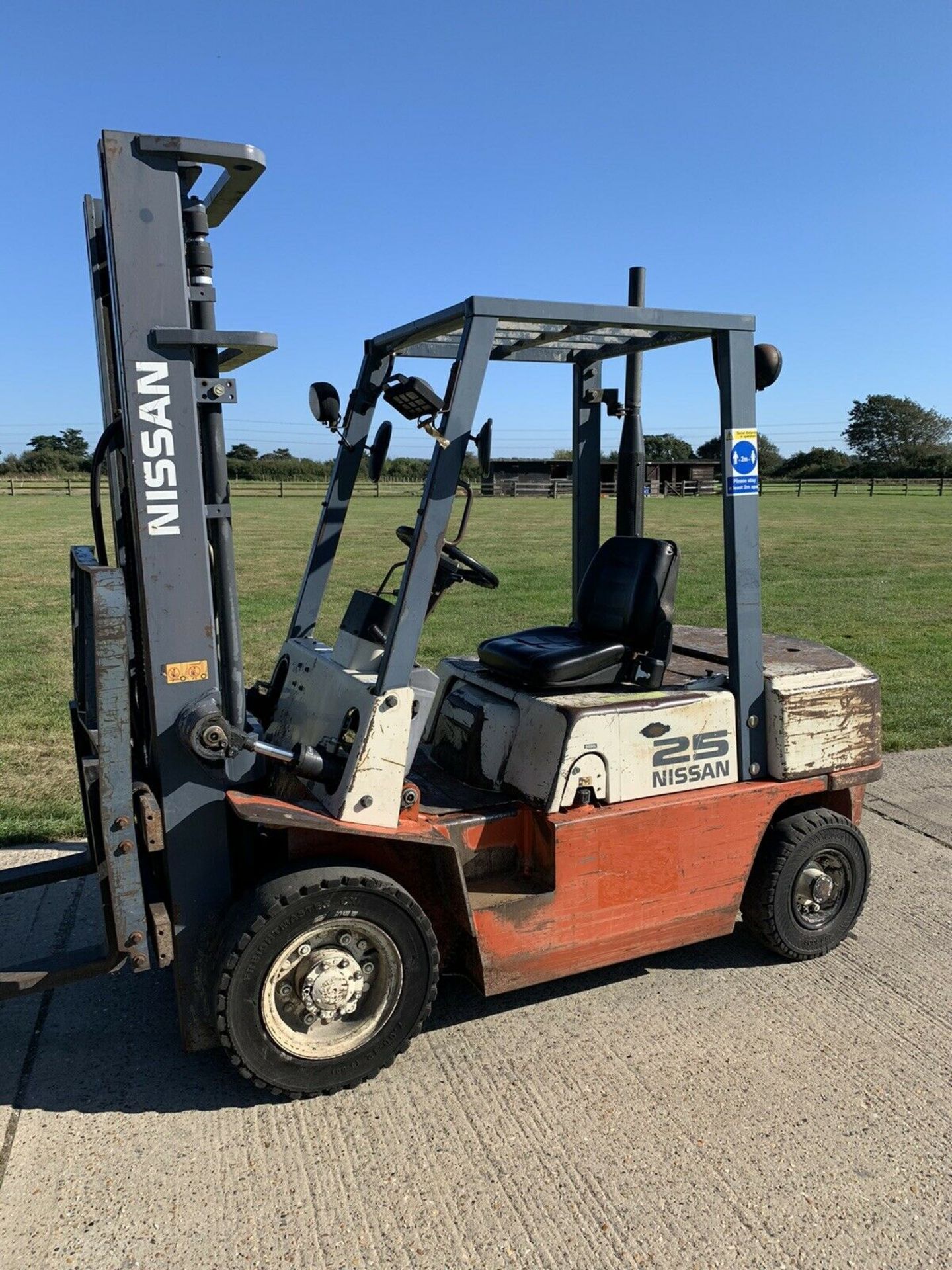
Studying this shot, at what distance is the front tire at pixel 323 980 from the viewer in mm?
3299

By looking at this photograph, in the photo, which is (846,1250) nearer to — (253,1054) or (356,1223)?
(356,1223)

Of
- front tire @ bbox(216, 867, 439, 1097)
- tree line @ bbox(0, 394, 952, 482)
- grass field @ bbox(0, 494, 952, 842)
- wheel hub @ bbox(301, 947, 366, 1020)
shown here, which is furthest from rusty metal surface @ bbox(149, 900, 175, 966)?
tree line @ bbox(0, 394, 952, 482)

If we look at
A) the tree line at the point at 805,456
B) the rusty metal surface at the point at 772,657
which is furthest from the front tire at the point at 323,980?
the tree line at the point at 805,456

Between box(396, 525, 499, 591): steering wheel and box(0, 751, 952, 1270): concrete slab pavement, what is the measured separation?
1696mm

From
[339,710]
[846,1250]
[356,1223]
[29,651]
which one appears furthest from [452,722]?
[29,651]

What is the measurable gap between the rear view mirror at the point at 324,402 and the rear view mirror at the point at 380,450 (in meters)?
0.21

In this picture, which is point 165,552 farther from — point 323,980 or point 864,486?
point 864,486

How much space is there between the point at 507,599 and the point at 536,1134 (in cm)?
1224

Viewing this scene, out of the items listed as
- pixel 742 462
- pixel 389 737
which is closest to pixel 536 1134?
pixel 389 737

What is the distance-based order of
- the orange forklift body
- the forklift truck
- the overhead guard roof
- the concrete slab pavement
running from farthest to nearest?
the orange forklift body
the overhead guard roof
the forklift truck
the concrete slab pavement

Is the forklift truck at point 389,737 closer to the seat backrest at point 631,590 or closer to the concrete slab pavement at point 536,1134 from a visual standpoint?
the seat backrest at point 631,590

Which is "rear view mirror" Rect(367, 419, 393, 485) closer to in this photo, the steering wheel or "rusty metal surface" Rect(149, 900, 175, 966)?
the steering wheel

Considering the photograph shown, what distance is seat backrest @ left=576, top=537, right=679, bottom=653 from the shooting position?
4328 mm

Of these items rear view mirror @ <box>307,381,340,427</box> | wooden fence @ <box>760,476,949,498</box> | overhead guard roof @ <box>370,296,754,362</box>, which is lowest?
rear view mirror @ <box>307,381,340,427</box>
